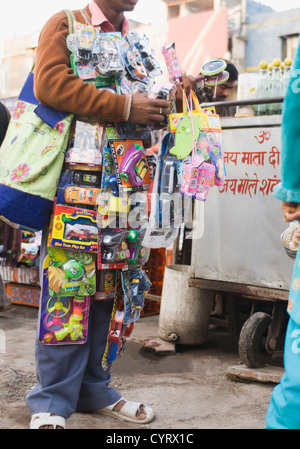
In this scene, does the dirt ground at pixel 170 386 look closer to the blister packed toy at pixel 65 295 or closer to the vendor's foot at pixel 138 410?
the vendor's foot at pixel 138 410

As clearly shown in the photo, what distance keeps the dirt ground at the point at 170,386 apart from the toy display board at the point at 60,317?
41cm

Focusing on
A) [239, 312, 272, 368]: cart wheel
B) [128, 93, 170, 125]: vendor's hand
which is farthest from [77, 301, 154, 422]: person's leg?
[239, 312, 272, 368]: cart wheel

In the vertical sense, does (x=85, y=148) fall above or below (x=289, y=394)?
above

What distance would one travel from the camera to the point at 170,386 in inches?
106

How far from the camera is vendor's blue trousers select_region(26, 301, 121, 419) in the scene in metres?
1.90

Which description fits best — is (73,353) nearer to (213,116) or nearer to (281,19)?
(213,116)

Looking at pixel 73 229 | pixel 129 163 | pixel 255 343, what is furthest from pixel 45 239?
pixel 255 343

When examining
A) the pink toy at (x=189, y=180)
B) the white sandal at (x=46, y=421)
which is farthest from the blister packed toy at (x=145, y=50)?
the white sandal at (x=46, y=421)

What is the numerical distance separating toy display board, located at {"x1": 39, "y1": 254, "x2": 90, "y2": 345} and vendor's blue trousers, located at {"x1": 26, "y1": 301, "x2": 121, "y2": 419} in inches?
2.0

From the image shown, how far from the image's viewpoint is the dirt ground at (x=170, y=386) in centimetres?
217

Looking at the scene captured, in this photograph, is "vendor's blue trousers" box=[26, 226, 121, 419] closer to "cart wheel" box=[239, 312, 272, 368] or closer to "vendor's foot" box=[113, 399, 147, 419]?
"vendor's foot" box=[113, 399, 147, 419]

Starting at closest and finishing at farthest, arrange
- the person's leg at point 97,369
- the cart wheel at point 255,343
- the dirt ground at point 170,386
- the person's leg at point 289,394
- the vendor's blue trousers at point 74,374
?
the person's leg at point 289,394, the vendor's blue trousers at point 74,374, the person's leg at point 97,369, the dirt ground at point 170,386, the cart wheel at point 255,343

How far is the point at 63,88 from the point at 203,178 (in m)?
0.63

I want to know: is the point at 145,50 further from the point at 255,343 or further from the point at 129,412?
the point at 255,343
